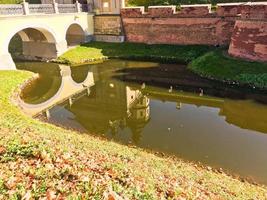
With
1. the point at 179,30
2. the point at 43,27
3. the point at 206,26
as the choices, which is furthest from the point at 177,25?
the point at 43,27

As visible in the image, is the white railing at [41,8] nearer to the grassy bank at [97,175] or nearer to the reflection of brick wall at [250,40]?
the reflection of brick wall at [250,40]

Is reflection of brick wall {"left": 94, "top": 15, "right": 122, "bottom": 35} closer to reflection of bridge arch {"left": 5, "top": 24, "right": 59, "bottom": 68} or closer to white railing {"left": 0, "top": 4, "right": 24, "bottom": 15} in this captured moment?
reflection of bridge arch {"left": 5, "top": 24, "right": 59, "bottom": 68}

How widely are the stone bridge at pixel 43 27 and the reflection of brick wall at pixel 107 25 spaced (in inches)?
26.0

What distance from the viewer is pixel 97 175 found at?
762cm

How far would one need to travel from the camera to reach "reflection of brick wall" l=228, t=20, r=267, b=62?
819 inches

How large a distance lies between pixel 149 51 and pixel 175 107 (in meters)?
12.4

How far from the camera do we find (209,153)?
12086 millimetres

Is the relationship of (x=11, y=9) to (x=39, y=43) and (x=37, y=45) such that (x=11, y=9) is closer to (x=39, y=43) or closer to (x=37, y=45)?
(x=39, y=43)

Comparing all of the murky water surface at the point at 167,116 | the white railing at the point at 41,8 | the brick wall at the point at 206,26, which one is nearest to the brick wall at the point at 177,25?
the brick wall at the point at 206,26

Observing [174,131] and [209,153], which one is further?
[174,131]

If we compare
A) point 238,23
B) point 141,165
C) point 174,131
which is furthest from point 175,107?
point 238,23

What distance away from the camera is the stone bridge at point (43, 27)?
23.5m

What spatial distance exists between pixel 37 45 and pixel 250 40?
1977cm

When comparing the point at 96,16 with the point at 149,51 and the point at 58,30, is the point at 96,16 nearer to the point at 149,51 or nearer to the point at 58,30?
the point at 58,30
